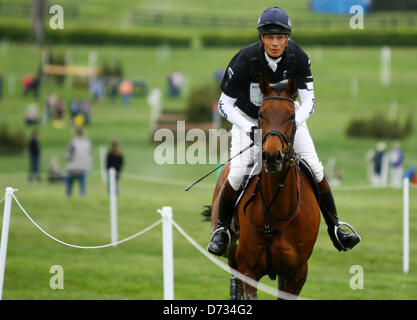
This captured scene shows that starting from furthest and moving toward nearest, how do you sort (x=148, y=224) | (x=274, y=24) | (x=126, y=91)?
(x=126, y=91)
(x=148, y=224)
(x=274, y=24)

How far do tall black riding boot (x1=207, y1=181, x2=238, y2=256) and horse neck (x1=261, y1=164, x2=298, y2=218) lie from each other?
0.66 metres

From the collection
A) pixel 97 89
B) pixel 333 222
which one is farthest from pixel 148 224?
pixel 97 89

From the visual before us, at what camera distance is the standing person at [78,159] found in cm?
1961

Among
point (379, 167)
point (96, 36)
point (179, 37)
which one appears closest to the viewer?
point (379, 167)

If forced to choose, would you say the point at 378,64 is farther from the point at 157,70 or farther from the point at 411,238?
the point at 411,238

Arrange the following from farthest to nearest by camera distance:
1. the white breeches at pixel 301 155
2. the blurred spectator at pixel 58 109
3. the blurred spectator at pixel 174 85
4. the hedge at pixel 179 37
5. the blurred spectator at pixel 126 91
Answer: the hedge at pixel 179 37 < the blurred spectator at pixel 174 85 < the blurred spectator at pixel 126 91 < the blurred spectator at pixel 58 109 < the white breeches at pixel 301 155

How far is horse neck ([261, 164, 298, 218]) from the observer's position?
23.7ft

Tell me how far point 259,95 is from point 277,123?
93cm

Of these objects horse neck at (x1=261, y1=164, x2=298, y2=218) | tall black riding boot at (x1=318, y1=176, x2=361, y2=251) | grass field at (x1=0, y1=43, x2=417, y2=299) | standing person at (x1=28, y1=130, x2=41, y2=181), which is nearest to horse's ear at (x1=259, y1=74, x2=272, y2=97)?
horse neck at (x1=261, y1=164, x2=298, y2=218)

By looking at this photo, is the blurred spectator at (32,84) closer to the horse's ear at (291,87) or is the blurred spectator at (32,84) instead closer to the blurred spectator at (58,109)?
the blurred spectator at (58,109)

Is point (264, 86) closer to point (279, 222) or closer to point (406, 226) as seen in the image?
point (279, 222)

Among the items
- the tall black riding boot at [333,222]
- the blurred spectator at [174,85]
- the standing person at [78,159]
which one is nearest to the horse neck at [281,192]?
the tall black riding boot at [333,222]

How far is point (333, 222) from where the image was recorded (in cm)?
820
